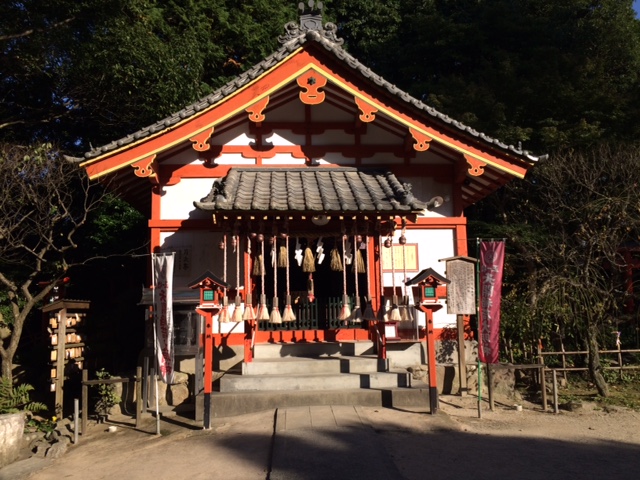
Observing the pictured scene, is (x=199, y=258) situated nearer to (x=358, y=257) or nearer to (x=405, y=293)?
(x=358, y=257)

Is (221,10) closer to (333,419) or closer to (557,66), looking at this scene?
(557,66)

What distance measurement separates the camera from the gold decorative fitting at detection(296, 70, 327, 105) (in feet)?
32.6

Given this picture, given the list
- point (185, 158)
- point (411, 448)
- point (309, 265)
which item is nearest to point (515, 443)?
point (411, 448)

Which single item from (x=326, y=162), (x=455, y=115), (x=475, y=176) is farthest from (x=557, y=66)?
(x=326, y=162)

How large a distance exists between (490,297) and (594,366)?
3.13 m

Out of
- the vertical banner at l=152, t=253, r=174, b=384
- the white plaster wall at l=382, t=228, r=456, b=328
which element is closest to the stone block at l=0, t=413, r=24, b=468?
the vertical banner at l=152, t=253, r=174, b=384

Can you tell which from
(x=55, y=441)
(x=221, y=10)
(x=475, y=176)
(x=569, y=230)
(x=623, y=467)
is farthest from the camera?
(x=221, y=10)

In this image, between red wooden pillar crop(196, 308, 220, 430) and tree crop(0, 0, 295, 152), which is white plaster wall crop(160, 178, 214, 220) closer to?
red wooden pillar crop(196, 308, 220, 430)

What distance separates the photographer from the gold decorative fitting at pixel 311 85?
9922 millimetres

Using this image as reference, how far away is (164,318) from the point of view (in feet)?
25.8

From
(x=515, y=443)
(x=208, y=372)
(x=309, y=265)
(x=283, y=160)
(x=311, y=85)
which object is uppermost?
(x=311, y=85)

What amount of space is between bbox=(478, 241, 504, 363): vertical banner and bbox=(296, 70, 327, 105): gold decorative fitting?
423cm

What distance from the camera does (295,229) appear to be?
9.75 meters

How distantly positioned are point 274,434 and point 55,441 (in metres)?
3.74
